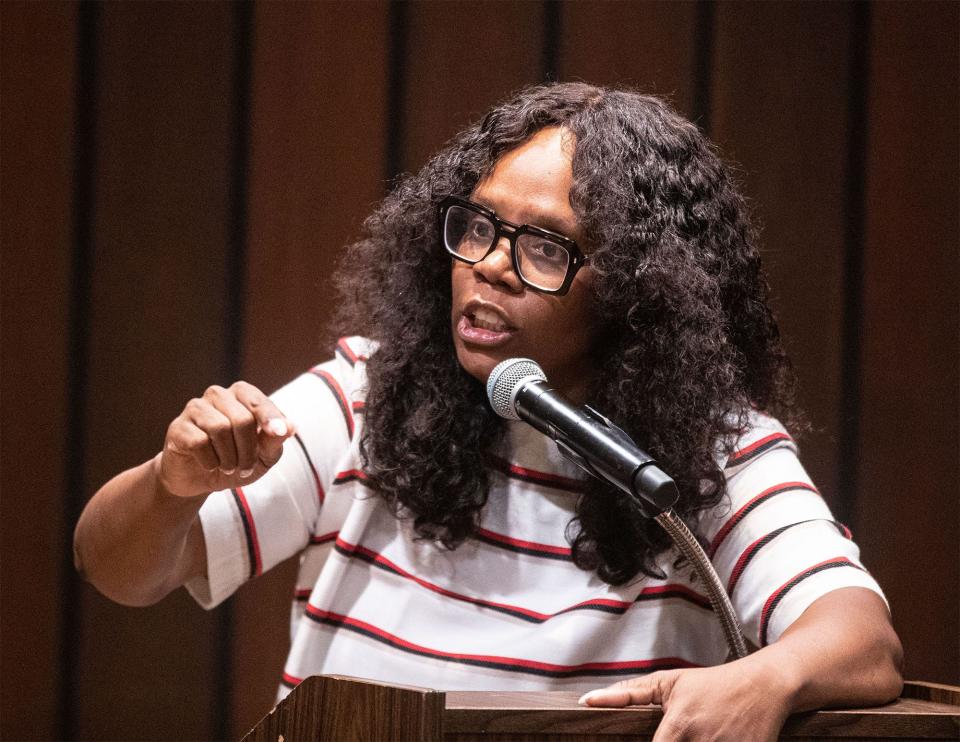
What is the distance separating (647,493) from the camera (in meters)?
0.74

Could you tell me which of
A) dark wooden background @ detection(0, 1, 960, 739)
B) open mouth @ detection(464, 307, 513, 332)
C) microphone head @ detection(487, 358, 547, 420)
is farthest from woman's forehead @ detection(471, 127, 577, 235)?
dark wooden background @ detection(0, 1, 960, 739)

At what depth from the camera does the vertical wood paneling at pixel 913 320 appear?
1622mm

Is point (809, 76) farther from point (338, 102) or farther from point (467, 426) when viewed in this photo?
point (467, 426)

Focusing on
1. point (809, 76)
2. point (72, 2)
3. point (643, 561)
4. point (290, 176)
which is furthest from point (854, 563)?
point (72, 2)

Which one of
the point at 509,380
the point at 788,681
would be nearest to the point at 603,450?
the point at 509,380

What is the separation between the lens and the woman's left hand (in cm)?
76

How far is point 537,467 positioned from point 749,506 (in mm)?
250

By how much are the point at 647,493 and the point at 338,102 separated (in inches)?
40.8

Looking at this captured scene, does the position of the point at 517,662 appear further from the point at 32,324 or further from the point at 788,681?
the point at 32,324

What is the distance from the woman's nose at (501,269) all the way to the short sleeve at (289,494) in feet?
0.87

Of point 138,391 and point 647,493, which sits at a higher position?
point 647,493

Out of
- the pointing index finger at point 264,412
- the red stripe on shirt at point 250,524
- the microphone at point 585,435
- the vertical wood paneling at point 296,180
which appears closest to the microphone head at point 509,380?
the microphone at point 585,435

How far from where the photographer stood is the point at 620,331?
3.86 ft

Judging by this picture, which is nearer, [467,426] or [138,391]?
[467,426]
